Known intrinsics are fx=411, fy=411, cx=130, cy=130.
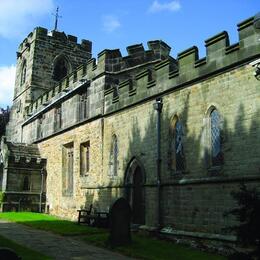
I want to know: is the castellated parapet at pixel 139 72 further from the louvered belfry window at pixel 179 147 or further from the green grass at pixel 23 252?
the green grass at pixel 23 252

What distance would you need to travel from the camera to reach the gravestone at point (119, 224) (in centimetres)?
1232

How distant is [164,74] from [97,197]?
21.0 ft

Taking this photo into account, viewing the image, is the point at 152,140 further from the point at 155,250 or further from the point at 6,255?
the point at 6,255

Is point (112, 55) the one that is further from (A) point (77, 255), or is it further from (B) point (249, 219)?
(B) point (249, 219)

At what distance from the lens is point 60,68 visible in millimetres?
33281

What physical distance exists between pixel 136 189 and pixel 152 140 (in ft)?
7.09

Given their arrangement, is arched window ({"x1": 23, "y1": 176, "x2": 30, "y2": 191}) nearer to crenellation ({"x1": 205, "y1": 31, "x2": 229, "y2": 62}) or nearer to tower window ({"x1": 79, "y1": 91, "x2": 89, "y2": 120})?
tower window ({"x1": 79, "y1": 91, "x2": 89, "y2": 120})

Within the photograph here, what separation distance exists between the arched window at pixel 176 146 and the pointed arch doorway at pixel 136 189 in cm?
166

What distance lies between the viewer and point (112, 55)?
19203 mm

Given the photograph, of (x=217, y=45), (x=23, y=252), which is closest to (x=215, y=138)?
(x=217, y=45)

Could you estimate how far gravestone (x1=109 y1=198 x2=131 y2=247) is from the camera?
12320 mm

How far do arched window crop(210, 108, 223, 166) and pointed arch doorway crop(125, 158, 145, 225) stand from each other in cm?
357

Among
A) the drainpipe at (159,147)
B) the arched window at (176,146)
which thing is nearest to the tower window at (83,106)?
the drainpipe at (159,147)

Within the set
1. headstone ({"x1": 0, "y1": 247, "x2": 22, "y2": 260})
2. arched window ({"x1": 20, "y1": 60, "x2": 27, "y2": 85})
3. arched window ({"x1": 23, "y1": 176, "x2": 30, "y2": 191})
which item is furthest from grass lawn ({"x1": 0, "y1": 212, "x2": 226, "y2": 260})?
arched window ({"x1": 20, "y1": 60, "x2": 27, "y2": 85})
